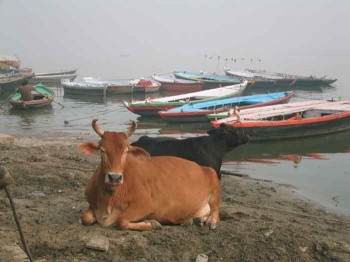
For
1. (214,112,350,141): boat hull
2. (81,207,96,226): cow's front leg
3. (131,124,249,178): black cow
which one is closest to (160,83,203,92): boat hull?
(214,112,350,141): boat hull

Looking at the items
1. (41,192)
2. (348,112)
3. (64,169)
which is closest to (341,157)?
(348,112)

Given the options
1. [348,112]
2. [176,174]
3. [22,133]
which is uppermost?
[176,174]

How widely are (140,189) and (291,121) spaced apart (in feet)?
46.3

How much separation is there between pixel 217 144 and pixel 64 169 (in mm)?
3381

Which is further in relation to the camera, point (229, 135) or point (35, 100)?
point (35, 100)

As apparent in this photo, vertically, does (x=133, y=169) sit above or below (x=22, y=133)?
above

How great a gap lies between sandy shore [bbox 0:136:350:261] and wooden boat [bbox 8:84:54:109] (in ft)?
64.7

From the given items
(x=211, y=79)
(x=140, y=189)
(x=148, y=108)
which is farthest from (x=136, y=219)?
(x=211, y=79)

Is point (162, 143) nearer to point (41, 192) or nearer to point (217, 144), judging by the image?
point (217, 144)

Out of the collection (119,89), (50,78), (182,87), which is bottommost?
(50,78)

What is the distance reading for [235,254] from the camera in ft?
17.6

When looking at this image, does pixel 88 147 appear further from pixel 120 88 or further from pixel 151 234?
pixel 120 88

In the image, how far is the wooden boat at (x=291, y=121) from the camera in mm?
18344

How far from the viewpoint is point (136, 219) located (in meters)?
5.66
